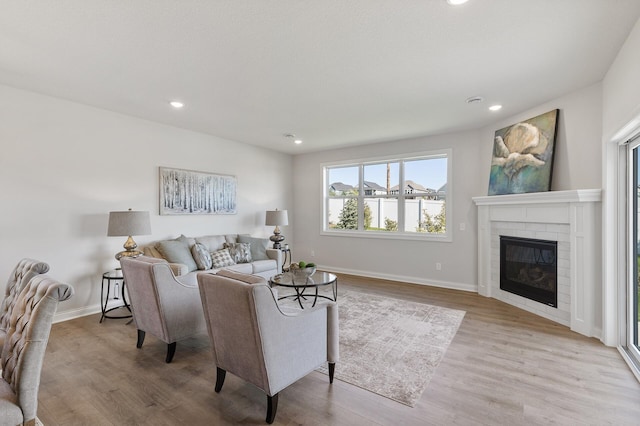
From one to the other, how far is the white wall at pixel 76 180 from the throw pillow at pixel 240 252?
25.9 inches

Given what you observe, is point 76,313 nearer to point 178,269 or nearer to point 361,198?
point 178,269

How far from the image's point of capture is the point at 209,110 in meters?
3.99

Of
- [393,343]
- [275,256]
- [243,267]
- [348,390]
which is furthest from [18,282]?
[275,256]

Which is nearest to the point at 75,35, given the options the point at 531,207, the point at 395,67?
the point at 395,67

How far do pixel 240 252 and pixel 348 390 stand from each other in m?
3.09

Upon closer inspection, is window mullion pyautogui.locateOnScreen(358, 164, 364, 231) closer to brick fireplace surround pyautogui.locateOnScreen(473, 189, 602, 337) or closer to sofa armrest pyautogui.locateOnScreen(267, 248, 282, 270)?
sofa armrest pyautogui.locateOnScreen(267, 248, 282, 270)

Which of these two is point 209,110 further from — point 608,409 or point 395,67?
point 608,409

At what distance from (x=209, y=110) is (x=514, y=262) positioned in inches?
183

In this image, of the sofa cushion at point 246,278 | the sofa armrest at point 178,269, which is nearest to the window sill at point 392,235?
the sofa armrest at point 178,269

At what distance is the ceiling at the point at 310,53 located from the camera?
203cm

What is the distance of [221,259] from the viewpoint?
452 cm

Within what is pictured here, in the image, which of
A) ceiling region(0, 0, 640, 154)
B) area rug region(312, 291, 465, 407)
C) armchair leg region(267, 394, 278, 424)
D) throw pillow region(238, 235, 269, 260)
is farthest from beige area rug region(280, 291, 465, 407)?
ceiling region(0, 0, 640, 154)

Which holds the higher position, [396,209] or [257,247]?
[396,209]

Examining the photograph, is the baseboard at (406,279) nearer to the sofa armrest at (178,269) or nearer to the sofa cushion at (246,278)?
the sofa armrest at (178,269)
